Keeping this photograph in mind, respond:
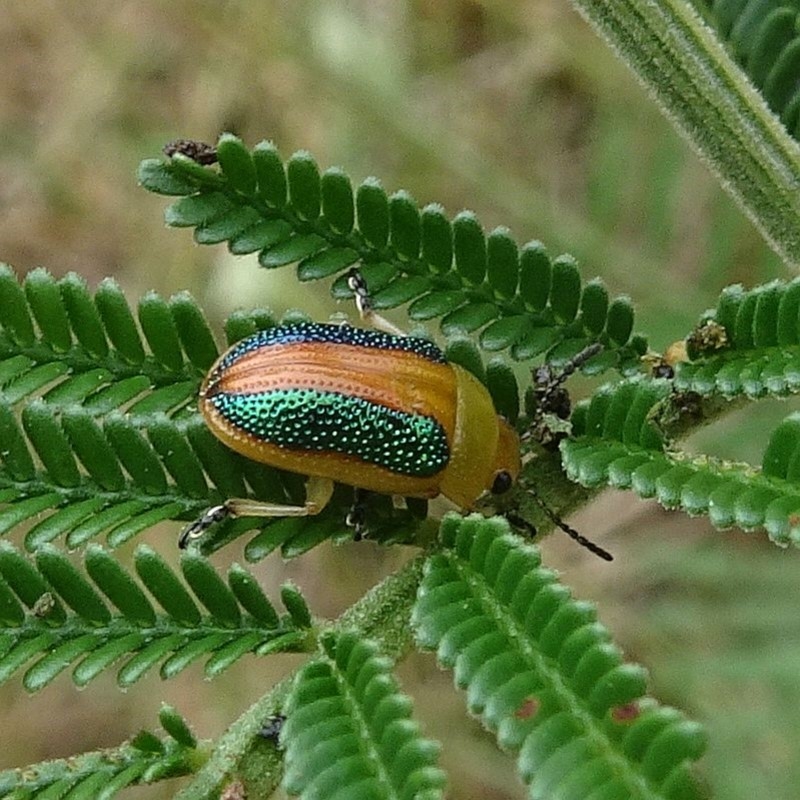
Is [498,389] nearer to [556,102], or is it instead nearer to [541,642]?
[541,642]

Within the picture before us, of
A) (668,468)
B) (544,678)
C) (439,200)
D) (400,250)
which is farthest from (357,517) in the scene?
(439,200)

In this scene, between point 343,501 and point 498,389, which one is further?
point 498,389

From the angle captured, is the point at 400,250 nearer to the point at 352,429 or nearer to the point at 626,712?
the point at 352,429

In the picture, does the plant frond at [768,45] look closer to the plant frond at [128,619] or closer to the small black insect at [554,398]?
the small black insect at [554,398]

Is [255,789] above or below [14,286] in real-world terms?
below

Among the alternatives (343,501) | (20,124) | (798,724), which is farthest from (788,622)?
(20,124)

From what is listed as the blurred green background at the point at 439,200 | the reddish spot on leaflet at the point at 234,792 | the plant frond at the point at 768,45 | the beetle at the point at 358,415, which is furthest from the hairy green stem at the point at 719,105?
the blurred green background at the point at 439,200
